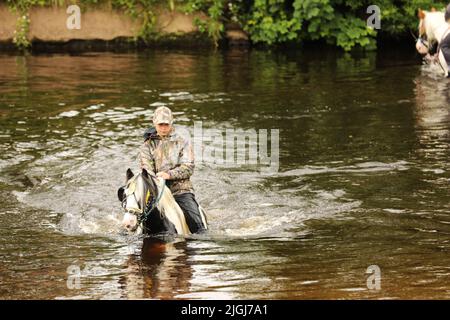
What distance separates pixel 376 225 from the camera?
11875 mm

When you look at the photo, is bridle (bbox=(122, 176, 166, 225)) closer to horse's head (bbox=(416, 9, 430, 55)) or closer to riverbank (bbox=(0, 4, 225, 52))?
horse's head (bbox=(416, 9, 430, 55))

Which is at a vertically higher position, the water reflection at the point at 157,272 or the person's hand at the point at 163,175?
the person's hand at the point at 163,175

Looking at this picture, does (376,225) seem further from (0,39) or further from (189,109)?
(0,39)

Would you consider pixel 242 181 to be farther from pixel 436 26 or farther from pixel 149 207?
pixel 436 26

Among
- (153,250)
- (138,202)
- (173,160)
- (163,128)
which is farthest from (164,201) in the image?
(163,128)

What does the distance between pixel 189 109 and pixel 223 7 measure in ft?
32.3

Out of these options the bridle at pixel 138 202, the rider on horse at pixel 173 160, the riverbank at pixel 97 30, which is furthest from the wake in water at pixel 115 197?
the riverbank at pixel 97 30

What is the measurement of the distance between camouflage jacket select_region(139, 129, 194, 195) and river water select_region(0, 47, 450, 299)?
924mm

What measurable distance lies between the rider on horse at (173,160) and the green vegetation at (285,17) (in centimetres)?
1629

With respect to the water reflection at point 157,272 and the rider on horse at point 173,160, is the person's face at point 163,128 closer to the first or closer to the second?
the rider on horse at point 173,160

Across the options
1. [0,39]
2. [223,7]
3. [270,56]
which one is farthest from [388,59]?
[0,39]

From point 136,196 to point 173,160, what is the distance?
66.6 inches

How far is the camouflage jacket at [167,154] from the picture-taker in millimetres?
11594

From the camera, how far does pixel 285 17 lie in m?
28.2
